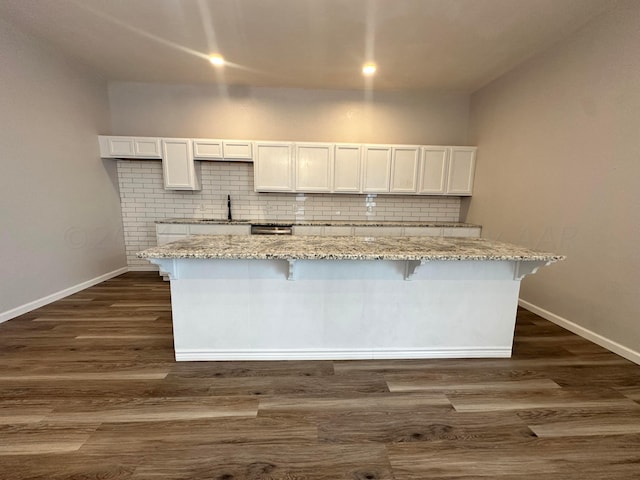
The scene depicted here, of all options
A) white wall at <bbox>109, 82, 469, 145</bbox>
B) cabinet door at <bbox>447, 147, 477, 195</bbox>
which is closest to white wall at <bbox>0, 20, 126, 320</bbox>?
white wall at <bbox>109, 82, 469, 145</bbox>

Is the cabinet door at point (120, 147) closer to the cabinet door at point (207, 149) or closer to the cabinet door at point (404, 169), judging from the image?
the cabinet door at point (207, 149)

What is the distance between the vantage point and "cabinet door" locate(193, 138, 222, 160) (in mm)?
3957

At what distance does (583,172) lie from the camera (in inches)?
99.8

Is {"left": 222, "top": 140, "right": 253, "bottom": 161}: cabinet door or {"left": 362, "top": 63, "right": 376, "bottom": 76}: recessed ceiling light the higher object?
{"left": 362, "top": 63, "right": 376, "bottom": 76}: recessed ceiling light

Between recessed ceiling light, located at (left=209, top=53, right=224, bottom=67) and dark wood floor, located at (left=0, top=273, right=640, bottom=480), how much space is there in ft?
10.2

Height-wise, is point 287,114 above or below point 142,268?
above

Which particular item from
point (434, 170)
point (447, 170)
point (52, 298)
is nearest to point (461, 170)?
point (447, 170)

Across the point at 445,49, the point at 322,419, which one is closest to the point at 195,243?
the point at 322,419

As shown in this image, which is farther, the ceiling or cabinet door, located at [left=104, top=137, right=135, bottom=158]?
cabinet door, located at [left=104, top=137, right=135, bottom=158]

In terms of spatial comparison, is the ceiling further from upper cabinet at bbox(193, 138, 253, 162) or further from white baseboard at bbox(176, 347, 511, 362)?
white baseboard at bbox(176, 347, 511, 362)

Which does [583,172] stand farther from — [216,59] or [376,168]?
[216,59]

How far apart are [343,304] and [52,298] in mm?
3442

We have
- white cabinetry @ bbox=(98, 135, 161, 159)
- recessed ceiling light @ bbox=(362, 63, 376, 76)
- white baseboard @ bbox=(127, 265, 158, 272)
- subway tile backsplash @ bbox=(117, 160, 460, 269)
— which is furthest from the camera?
white baseboard @ bbox=(127, 265, 158, 272)

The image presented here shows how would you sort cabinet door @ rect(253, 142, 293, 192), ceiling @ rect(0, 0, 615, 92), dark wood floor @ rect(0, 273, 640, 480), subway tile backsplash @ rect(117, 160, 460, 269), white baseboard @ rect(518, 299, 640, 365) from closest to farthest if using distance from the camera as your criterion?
dark wood floor @ rect(0, 273, 640, 480)
white baseboard @ rect(518, 299, 640, 365)
ceiling @ rect(0, 0, 615, 92)
cabinet door @ rect(253, 142, 293, 192)
subway tile backsplash @ rect(117, 160, 460, 269)
